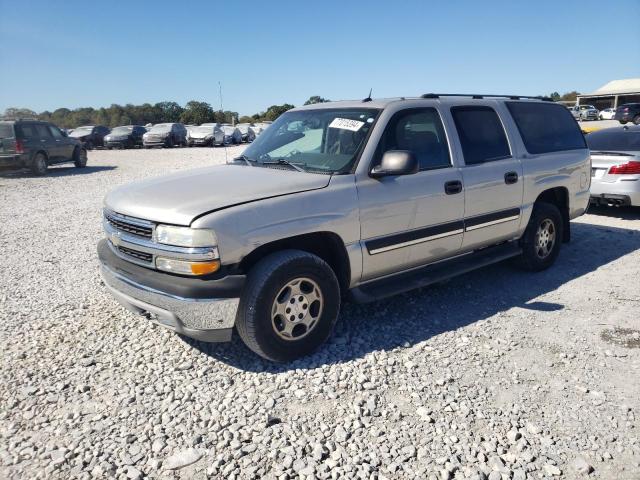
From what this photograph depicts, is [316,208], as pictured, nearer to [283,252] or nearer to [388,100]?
[283,252]

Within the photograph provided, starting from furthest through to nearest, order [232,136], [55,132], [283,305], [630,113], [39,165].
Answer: [630,113] < [232,136] < [55,132] < [39,165] < [283,305]

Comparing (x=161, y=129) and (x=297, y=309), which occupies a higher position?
(x=161, y=129)

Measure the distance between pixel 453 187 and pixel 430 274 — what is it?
2.58ft

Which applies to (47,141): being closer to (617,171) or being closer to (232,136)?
(617,171)

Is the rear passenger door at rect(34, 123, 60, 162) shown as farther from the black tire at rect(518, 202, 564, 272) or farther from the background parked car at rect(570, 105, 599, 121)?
the background parked car at rect(570, 105, 599, 121)

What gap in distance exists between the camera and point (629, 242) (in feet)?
22.1

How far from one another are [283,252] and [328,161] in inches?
36.5

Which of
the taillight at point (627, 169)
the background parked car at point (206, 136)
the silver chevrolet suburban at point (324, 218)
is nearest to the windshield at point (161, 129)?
the background parked car at point (206, 136)

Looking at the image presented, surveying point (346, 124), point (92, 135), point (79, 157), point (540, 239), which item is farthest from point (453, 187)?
point (92, 135)

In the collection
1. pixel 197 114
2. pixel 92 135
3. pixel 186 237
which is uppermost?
pixel 197 114

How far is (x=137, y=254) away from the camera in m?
3.48

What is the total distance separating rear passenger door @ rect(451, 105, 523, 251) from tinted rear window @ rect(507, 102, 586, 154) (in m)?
0.41

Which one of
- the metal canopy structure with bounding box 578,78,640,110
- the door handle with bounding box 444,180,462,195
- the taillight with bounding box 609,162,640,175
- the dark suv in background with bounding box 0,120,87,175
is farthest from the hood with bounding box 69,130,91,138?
the metal canopy structure with bounding box 578,78,640,110

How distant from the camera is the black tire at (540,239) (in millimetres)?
5289
